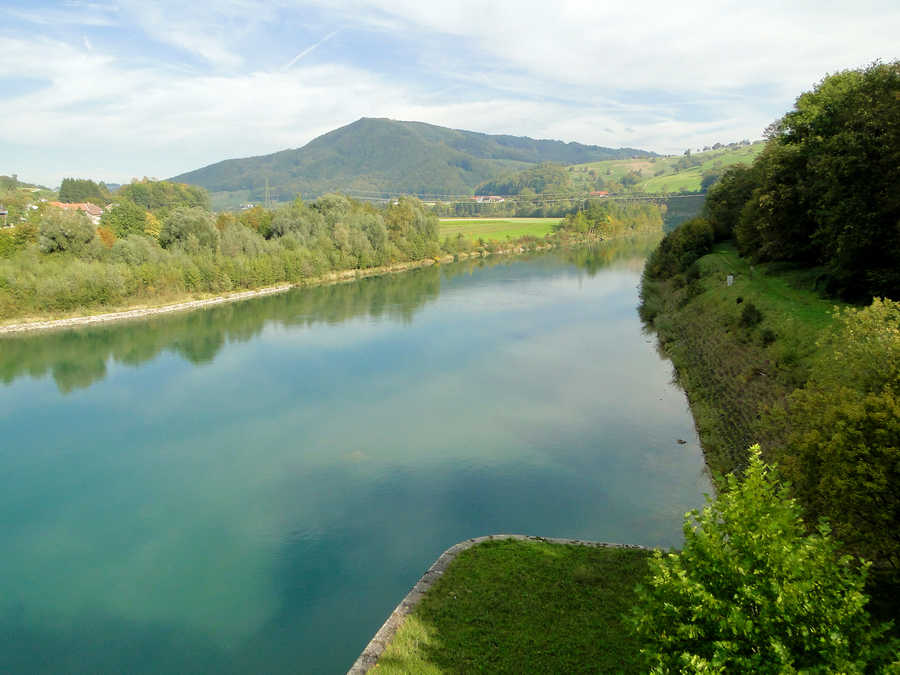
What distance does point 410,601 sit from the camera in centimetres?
941

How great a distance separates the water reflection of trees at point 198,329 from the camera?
99.5 feet

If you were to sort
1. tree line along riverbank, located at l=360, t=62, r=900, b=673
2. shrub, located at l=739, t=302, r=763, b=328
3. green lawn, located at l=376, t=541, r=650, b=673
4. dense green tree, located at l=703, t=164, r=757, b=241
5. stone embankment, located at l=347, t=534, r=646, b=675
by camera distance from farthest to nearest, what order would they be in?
1. dense green tree, located at l=703, t=164, r=757, b=241
2. shrub, located at l=739, t=302, r=763, b=328
3. stone embankment, located at l=347, t=534, r=646, b=675
4. green lawn, located at l=376, t=541, r=650, b=673
5. tree line along riverbank, located at l=360, t=62, r=900, b=673

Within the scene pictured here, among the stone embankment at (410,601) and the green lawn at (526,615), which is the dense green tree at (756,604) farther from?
the stone embankment at (410,601)

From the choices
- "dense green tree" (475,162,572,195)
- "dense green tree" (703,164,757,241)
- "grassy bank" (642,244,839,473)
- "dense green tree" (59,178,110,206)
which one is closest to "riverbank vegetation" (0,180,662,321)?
"dense green tree" (59,178,110,206)

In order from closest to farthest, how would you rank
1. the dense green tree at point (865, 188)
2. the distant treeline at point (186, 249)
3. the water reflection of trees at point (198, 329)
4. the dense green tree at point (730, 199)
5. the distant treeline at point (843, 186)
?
the dense green tree at point (865, 188), the distant treeline at point (843, 186), the water reflection of trees at point (198, 329), the dense green tree at point (730, 199), the distant treeline at point (186, 249)

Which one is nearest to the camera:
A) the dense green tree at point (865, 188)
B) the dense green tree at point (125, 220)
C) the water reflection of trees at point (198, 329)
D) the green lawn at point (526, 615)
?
the green lawn at point (526, 615)

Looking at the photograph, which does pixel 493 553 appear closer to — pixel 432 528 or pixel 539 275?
pixel 432 528

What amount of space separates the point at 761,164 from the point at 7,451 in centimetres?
3962

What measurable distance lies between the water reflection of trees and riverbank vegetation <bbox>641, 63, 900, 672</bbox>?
2098 cm

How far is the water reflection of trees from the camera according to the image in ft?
99.5

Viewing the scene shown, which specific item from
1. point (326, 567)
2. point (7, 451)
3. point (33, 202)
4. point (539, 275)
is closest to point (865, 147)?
point (326, 567)

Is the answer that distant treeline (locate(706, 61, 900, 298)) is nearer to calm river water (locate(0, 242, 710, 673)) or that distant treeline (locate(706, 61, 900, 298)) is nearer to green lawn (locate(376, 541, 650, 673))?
calm river water (locate(0, 242, 710, 673))

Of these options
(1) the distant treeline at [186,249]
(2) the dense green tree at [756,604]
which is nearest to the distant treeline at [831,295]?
(2) the dense green tree at [756,604]

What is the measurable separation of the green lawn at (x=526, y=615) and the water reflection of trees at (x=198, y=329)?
82.2 feet
